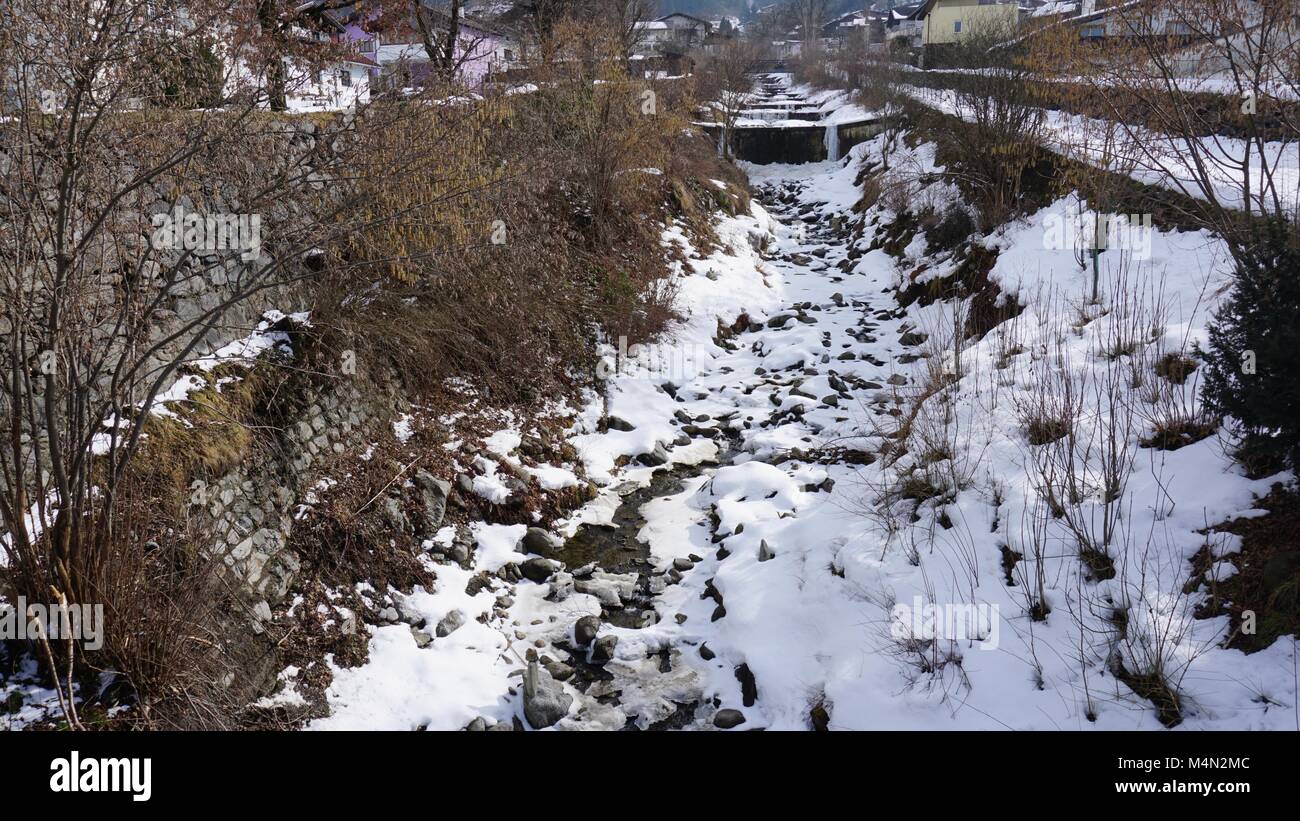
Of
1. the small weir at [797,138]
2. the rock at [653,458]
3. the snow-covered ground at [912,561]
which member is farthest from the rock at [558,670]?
the small weir at [797,138]

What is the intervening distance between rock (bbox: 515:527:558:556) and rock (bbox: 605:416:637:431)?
2.23 meters

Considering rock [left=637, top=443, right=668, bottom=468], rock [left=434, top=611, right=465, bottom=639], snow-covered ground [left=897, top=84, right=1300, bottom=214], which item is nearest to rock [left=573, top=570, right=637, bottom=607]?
rock [left=434, top=611, right=465, bottom=639]

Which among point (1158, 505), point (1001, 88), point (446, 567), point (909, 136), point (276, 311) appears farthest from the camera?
point (909, 136)

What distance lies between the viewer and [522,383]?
9.04 metres

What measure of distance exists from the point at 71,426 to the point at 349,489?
2384 mm

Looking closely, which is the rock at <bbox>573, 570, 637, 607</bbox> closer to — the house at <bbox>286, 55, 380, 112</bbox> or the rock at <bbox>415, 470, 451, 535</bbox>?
the rock at <bbox>415, 470, 451, 535</bbox>

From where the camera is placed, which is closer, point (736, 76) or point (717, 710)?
point (717, 710)

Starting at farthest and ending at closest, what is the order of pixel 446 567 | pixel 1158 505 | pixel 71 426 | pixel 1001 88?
1. pixel 1001 88
2. pixel 446 567
3. pixel 1158 505
4. pixel 71 426

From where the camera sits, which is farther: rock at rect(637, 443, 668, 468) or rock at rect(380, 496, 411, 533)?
rock at rect(637, 443, 668, 468)

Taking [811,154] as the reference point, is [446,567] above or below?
below

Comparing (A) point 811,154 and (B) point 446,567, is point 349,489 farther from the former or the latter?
(A) point 811,154

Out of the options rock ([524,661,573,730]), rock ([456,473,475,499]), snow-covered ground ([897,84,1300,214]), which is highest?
snow-covered ground ([897,84,1300,214])

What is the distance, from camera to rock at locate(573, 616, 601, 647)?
5805 mm

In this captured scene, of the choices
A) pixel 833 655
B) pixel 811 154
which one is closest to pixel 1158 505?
pixel 833 655
